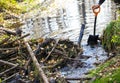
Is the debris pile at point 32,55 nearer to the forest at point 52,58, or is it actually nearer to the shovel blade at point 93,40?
the forest at point 52,58

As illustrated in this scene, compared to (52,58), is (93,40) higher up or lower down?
lower down

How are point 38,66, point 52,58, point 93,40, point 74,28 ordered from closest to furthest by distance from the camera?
point 38,66 → point 52,58 → point 93,40 → point 74,28

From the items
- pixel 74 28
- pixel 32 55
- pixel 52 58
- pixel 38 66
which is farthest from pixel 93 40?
pixel 38 66

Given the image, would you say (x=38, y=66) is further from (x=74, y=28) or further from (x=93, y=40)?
(x=74, y=28)

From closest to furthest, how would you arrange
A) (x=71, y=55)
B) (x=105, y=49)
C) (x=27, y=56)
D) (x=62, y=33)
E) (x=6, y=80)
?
(x=6, y=80) < (x=27, y=56) < (x=71, y=55) < (x=105, y=49) < (x=62, y=33)

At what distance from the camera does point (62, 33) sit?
56.3ft

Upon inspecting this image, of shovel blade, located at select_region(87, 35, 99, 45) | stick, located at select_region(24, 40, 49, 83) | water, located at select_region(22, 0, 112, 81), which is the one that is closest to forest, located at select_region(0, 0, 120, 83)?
stick, located at select_region(24, 40, 49, 83)

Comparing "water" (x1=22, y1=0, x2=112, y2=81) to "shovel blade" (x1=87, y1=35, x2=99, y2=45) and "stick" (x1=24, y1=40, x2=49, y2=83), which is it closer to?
"shovel blade" (x1=87, y1=35, x2=99, y2=45)

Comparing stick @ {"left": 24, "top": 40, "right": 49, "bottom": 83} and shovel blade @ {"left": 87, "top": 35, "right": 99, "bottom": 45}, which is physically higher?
stick @ {"left": 24, "top": 40, "right": 49, "bottom": 83}

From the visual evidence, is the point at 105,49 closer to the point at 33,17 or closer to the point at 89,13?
the point at 89,13

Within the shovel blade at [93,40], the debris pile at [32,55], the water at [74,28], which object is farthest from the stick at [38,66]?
the shovel blade at [93,40]

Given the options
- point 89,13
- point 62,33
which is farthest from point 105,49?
point 89,13

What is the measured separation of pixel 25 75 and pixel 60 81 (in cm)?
267

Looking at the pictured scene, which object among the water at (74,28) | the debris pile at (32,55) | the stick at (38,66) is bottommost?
the water at (74,28)
